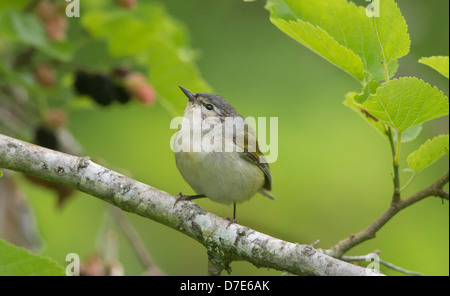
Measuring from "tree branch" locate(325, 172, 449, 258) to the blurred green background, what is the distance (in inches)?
64.3

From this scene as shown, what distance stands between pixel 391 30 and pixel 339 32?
29cm

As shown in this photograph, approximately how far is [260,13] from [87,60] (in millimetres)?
1729

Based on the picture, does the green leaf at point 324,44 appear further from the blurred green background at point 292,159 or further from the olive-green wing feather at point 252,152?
the blurred green background at point 292,159

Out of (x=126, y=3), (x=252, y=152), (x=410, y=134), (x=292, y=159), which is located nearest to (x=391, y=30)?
(x=410, y=134)

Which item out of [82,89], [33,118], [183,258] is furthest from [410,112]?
[183,258]

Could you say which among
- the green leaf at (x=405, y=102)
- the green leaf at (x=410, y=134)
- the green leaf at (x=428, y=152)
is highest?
the green leaf at (x=410, y=134)

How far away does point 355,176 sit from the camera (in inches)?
191

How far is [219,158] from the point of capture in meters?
3.17

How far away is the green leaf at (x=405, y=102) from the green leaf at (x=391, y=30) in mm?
159

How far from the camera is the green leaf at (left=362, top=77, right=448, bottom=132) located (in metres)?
2.16

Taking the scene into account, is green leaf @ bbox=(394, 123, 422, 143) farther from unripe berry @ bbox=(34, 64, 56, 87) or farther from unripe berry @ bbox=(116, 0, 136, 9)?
unripe berry @ bbox=(34, 64, 56, 87)

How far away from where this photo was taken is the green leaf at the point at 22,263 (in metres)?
1.79

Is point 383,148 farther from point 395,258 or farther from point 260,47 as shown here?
point 260,47

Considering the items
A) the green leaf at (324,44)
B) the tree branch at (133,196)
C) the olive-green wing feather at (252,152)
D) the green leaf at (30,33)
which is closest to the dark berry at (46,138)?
the green leaf at (30,33)
